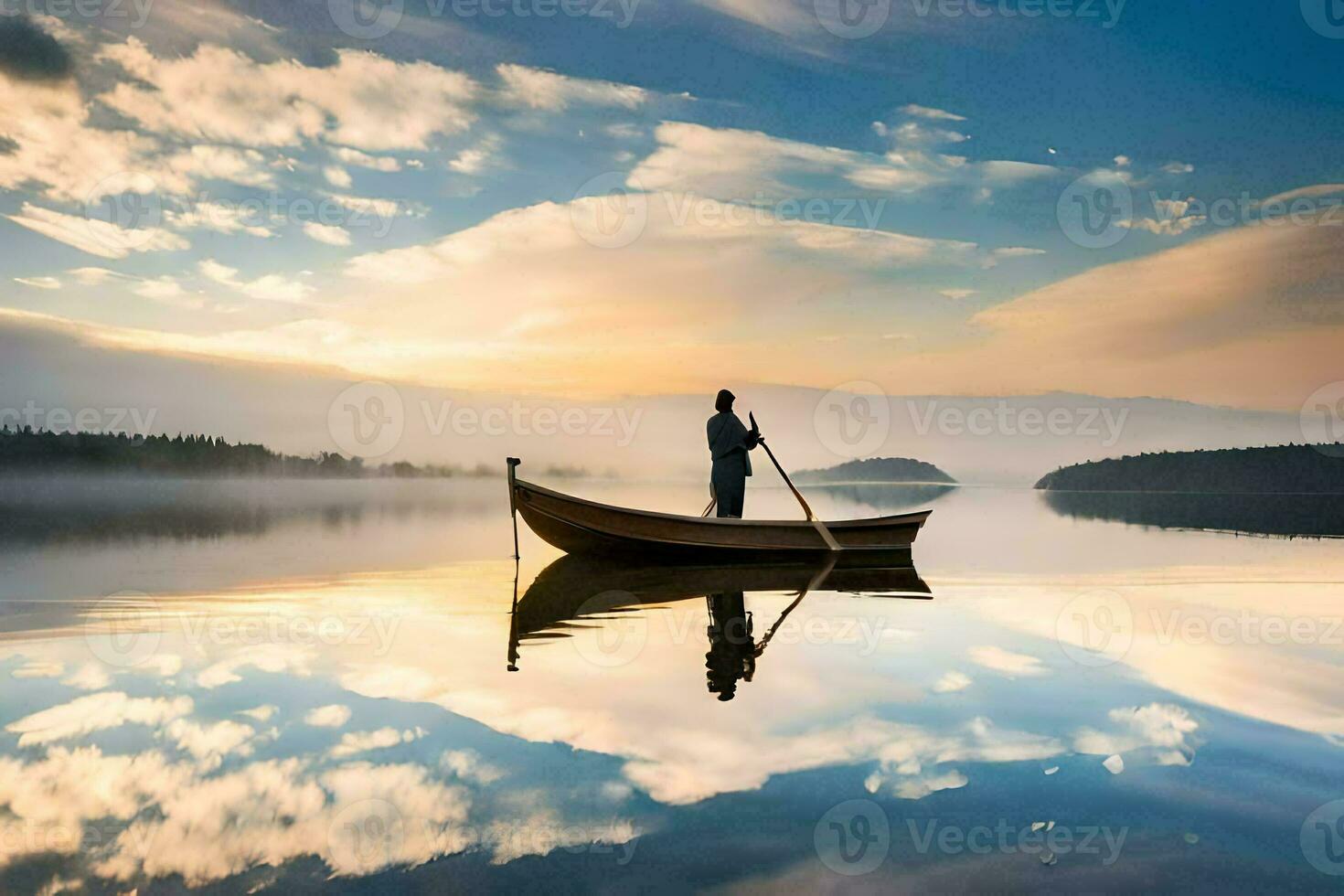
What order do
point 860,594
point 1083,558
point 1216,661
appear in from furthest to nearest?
point 1083,558
point 860,594
point 1216,661

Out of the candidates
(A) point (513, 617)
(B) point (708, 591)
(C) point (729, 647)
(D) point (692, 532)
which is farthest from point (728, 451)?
(C) point (729, 647)

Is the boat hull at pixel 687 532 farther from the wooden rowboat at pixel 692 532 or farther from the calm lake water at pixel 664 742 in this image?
the calm lake water at pixel 664 742

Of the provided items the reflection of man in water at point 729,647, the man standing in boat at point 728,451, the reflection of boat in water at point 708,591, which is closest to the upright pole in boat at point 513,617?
the reflection of boat in water at point 708,591

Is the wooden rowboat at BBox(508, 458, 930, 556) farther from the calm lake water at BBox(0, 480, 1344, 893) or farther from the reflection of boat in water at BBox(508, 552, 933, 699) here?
the calm lake water at BBox(0, 480, 1344, 893)

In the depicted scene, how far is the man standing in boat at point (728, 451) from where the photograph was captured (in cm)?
1684

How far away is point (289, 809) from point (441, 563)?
541 inches

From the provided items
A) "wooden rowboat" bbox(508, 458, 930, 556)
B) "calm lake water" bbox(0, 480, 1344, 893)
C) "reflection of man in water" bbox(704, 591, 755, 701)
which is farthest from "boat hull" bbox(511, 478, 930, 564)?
"reflection of man in water" bbox(704, 591, 755, 701)

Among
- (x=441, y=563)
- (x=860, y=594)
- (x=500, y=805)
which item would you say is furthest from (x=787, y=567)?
(x=500, y=805)

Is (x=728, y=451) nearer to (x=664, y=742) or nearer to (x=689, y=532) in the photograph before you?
(x=689, y=532)

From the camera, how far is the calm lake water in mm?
4211

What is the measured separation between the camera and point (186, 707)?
22.6ft

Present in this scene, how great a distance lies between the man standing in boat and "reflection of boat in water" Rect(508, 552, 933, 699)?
1.51 metres

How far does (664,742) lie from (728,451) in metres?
11.4

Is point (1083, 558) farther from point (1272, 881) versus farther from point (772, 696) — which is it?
point (1272, 881)
